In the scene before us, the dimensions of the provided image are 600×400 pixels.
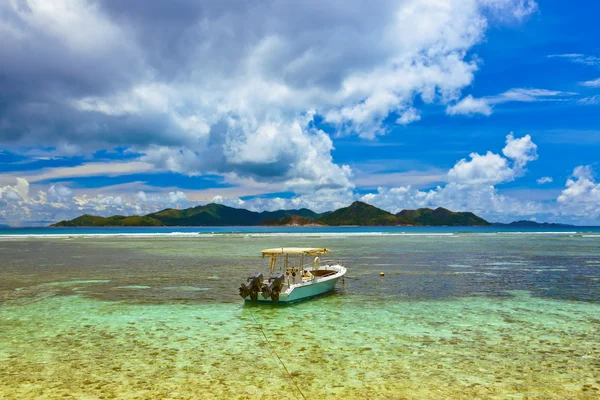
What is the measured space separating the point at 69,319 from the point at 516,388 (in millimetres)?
18973

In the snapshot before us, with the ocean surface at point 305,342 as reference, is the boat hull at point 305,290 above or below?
above

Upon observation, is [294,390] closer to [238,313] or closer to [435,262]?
[238,313]

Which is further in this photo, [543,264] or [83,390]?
[543,264]

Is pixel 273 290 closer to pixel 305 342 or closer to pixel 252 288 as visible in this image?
pixel 252 288

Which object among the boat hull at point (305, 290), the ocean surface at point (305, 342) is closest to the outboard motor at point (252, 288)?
the boat hull at point (305, 290)

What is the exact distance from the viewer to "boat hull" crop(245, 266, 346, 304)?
23766mm

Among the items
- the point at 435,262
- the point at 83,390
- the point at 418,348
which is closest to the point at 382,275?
the point at 435,262

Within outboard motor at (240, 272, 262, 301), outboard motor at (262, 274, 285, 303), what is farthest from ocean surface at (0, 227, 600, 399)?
outboard motor at (240, 272, 262, 301)

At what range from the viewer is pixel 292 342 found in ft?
53.5

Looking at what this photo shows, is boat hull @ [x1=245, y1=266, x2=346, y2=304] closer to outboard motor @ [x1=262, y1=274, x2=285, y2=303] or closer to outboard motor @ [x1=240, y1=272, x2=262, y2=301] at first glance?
outboard motor @ [x1=262, y1=274, x2=285, y2=303]

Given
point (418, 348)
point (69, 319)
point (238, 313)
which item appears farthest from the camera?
point (238, 313)

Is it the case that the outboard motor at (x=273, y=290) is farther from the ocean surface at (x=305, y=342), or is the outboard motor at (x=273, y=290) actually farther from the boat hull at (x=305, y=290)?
the ocean surface at (x=305, y=342)

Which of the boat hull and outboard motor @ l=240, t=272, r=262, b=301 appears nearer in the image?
outboard motor @ l=240, t=272, r=262, b=301

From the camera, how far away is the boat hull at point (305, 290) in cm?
2377
